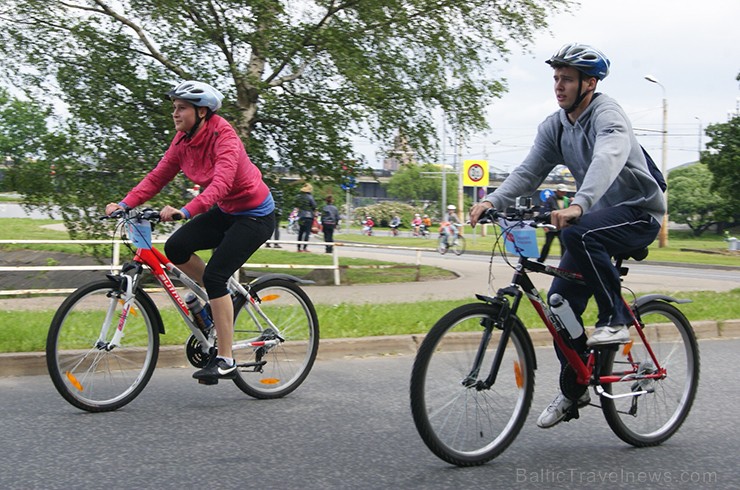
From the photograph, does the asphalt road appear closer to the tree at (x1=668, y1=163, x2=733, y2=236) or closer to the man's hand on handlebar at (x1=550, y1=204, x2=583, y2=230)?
the man's hand on handlebar at (x1=550, y1=204, x2=583, y2=230)

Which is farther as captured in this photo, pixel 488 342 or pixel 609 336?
pixel 609 336

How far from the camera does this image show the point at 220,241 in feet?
18.4

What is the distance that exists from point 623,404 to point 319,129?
11383 mm

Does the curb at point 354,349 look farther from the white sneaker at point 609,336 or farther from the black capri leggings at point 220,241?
the white sneaker at point 609,336

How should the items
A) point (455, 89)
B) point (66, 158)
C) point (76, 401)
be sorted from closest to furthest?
point (76, 401), point (66, 158), point (455, 89)

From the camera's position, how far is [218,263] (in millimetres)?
5348

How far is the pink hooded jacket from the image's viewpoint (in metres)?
5.21

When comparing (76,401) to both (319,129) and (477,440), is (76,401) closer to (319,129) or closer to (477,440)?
(477,440)

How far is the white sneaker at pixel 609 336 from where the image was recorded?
4.37 m

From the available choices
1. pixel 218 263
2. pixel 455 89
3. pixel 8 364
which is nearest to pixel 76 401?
pixel 218 263

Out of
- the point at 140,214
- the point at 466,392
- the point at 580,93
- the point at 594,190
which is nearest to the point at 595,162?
the point at 594,190

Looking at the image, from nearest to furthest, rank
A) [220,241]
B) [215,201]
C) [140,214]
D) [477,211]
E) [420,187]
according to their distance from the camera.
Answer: [477,211] → [215,201] → [140,214] → [220,241] → [420,187]

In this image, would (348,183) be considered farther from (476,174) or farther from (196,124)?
(476,174)

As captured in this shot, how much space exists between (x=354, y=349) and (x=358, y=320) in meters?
1.43
